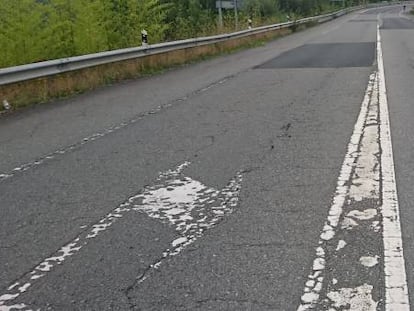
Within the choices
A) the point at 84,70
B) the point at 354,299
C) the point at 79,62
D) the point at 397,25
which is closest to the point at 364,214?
the point at 354,299

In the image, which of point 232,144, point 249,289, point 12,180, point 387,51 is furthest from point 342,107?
point 387,51

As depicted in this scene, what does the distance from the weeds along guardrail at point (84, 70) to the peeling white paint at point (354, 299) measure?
27.1ft

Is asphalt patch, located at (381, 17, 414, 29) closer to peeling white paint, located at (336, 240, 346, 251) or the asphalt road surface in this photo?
the asphalt road surface

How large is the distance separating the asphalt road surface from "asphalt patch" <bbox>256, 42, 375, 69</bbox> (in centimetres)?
653

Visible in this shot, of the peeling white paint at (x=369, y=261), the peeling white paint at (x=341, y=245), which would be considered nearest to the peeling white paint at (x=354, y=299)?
the peeling white paint at (x=369, y=261)

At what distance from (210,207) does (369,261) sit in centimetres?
155

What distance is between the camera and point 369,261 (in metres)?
3.65

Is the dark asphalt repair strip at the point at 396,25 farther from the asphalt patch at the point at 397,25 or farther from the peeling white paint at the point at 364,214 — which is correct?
the peeling white paint at the point at 364,214

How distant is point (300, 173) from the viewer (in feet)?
18.4

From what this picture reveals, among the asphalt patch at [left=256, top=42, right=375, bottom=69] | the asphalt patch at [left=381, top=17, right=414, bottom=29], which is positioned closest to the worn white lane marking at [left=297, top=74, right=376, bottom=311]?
the asphalt patch at [left=256, top=42, right=375, bottom=69]

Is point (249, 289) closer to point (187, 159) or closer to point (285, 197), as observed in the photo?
point (285, 197)

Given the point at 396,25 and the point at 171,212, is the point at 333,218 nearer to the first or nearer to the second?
the point at 171,212

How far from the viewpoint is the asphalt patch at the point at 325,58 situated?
1606 centimetres

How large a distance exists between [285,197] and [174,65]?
12939 mm
